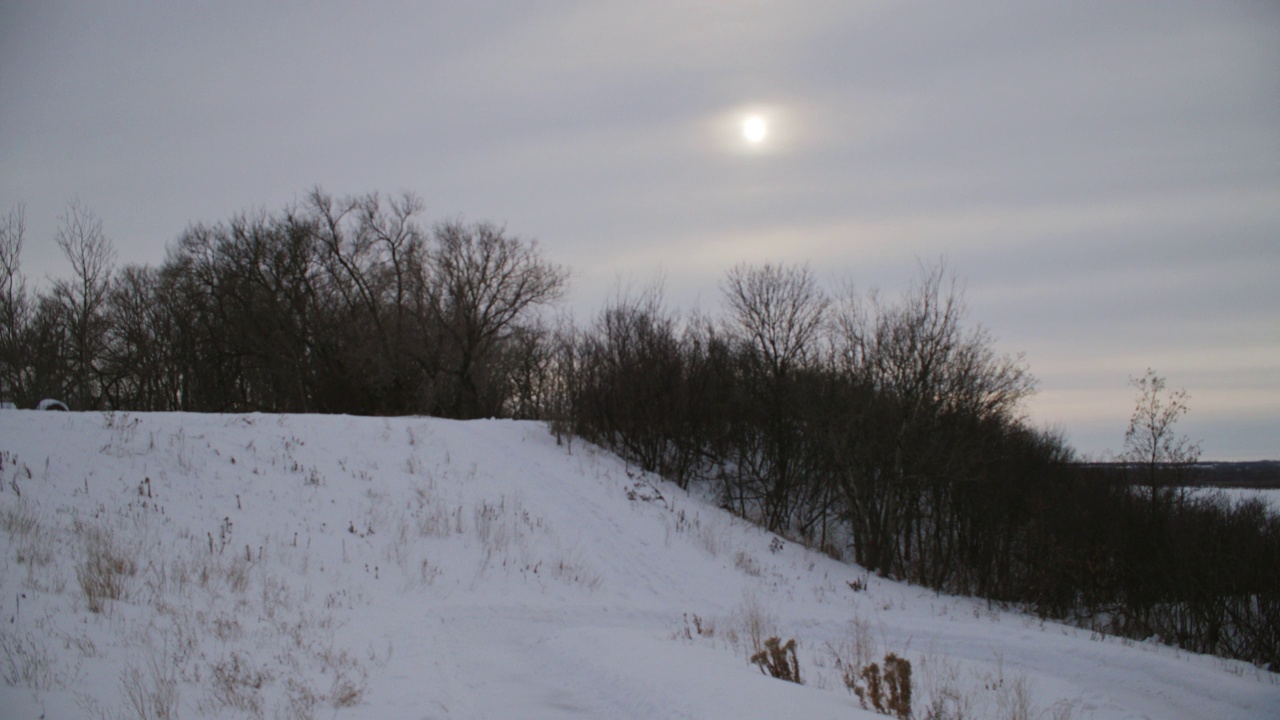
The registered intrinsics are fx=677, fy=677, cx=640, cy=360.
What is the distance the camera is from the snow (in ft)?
20.1

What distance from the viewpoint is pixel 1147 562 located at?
2381cm

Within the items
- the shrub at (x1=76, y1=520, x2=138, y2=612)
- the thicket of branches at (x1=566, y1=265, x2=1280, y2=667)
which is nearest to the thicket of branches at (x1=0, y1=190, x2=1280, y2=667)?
the thicket of branches at (x1=566, y1=265, x2=1280, y2=667)

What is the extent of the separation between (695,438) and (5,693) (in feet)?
70.2

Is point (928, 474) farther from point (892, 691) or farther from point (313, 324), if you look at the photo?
point (313, 324)

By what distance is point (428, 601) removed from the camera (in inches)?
414

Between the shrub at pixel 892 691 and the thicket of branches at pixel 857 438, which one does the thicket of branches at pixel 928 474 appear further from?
the shrub at pixel 892 691

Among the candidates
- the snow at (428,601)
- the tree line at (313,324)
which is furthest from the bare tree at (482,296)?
the snow at (428,601)

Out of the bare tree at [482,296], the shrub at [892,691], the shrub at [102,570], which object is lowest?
the shrub at [892,691]

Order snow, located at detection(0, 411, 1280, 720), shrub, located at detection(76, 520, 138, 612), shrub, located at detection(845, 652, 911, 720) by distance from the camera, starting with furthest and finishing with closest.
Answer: shrub, located at detection(76, 520, 138, 612) < shrub, located at detection(845, 652, 911, 720) < snow, located at detection(0, 411, 1280, 720)

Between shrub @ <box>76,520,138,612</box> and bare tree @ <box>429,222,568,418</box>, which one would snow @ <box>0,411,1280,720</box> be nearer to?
shrub @ <box>76,520,138,612</box>

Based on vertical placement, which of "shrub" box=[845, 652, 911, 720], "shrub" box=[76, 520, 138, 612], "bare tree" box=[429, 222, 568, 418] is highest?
"bare tree" box=[429, 222, 568, 418]

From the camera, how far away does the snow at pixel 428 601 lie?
20.1 ft

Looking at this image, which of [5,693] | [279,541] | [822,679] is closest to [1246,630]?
[822,679]

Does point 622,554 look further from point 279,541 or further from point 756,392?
point 756,392
